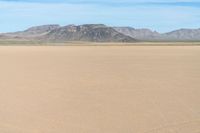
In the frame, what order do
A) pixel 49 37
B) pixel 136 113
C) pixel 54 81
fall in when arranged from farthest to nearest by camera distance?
pixel 49 37 < pixel 54 81 < pixel 136 113

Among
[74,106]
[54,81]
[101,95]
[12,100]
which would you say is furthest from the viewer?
[54,81]

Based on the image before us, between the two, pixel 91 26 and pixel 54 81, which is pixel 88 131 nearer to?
pixel 54 81

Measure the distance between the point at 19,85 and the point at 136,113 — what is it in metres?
4.81

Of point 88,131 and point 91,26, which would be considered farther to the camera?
point 91,26

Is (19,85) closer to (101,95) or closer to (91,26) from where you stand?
(101,95)

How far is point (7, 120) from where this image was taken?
7.70 m

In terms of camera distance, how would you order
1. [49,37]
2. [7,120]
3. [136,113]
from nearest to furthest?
[7,120], [136,113], [49,37]

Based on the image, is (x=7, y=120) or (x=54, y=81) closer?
(x=7, y=120)

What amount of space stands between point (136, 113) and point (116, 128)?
49.8 inches

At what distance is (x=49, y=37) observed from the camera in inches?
6211

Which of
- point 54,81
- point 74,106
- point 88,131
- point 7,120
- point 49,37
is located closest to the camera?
point 88,131

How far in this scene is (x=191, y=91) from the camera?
36.4 feet

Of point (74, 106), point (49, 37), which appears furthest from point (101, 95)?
point (49, 37)

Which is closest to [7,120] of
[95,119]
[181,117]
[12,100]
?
[95,119]
